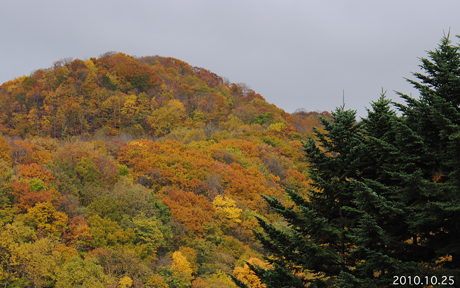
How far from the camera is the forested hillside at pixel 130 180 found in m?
24.8

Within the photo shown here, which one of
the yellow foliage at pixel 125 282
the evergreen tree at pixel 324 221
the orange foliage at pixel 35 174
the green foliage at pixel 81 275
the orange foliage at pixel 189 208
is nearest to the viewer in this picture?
the evergreen tree at pixel 324 221

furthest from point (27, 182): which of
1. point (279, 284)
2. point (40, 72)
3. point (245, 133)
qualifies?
point (40, 72)

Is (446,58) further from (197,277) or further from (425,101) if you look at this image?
(197,277)

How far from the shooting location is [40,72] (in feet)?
239

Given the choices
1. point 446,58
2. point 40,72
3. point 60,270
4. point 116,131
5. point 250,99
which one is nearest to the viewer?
point 446,58

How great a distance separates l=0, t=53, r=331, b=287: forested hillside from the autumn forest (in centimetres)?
15

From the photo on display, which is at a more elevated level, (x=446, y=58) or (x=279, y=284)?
(x=446, y=58)

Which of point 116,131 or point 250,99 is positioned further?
point 250,99

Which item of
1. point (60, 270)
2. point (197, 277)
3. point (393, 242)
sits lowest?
point (197, 277)

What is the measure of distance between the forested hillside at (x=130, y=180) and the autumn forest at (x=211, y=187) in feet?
0.48

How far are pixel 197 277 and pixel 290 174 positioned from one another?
87.1ft

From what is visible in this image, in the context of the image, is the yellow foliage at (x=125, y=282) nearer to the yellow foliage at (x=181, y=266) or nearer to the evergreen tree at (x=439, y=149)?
the yellow foliage at (x=181, y=266)

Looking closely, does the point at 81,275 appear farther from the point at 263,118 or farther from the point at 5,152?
the point at 263,118

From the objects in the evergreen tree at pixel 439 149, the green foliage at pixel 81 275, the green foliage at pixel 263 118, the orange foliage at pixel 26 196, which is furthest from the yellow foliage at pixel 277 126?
the evergreen tree at pixel 439 149
